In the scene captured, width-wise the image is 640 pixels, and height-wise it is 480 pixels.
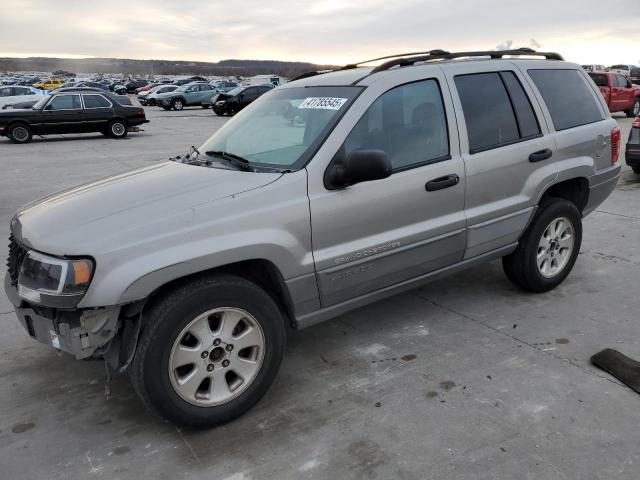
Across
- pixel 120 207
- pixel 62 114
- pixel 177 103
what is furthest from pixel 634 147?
pixel 177 103

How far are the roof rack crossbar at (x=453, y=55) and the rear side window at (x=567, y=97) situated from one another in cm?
22

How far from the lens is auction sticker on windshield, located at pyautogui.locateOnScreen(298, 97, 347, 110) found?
134 inches

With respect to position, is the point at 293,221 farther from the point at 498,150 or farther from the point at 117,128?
the point at 117,128

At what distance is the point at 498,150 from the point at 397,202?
3.44 ft

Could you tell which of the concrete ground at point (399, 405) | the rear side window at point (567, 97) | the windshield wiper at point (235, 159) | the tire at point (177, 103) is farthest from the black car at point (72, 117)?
the rear side window at point (567, 97)

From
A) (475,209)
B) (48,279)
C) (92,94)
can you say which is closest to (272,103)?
(475,209)

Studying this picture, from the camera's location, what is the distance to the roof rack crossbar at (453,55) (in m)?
3.71

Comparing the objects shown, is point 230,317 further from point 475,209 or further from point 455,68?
point 455,68

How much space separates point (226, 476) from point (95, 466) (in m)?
0.66

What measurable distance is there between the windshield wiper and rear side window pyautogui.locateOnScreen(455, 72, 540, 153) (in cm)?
154

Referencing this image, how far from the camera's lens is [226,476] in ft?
8.51

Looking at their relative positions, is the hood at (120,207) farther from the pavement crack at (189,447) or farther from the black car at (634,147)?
the black car at (634,147)

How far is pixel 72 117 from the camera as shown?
17.6m

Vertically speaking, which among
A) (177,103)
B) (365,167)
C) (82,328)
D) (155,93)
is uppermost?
(155,93)
